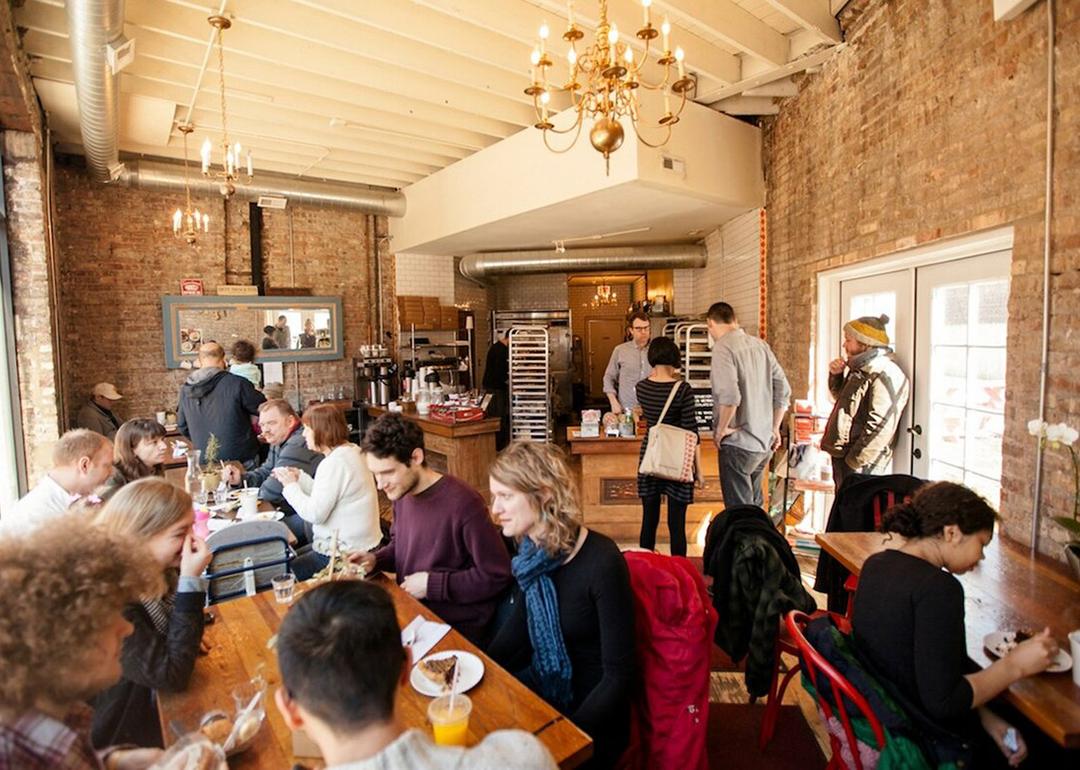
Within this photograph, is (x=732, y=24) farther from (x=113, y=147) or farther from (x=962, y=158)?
(x=113, y=147)

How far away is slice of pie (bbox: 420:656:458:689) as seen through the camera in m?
1.74

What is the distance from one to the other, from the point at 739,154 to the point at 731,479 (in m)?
3.55

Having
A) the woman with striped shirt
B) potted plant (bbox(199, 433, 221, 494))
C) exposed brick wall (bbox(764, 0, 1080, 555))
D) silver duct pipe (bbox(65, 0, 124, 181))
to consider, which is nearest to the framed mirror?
silver duct pipe (bbox(65, 0, 124, 181))

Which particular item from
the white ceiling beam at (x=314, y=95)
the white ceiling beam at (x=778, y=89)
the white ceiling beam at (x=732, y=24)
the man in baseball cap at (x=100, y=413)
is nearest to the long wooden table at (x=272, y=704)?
the white ceiling beam at (x=732, y=24)

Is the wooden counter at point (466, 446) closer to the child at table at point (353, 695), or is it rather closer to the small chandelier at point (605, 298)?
the child at table at point (353, 695)

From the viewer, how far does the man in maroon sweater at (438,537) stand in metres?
2.45

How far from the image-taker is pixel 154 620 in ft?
6.19

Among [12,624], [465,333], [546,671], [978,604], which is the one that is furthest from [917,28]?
[465,333]

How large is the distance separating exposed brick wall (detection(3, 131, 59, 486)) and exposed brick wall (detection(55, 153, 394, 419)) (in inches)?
74.1

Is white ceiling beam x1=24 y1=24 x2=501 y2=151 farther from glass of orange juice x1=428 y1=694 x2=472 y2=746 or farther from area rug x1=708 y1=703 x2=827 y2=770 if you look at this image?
area rug x1=708 y1=703 x2=827 y2=770

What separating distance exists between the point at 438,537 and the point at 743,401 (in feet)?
9.50

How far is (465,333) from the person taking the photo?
10172 mm

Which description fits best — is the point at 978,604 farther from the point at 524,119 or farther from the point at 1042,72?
the point at 524,119

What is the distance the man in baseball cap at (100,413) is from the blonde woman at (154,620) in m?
4.81
